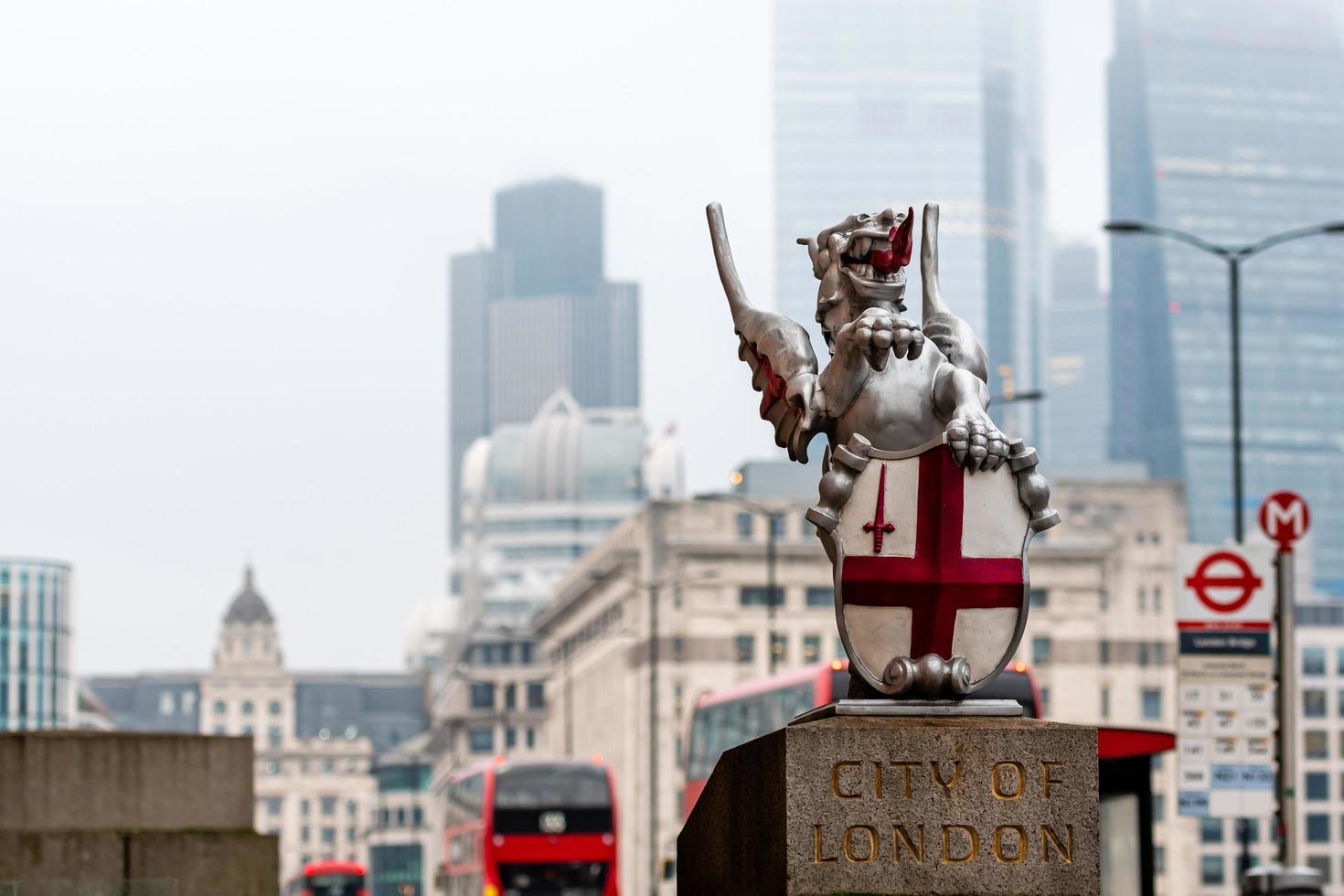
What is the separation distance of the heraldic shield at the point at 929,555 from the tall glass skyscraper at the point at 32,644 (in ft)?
606

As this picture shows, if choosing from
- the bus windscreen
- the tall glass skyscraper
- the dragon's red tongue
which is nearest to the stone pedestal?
the dragon's red tongue

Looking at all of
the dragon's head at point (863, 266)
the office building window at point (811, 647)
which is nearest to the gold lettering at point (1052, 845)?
the dragon's head at point (863, 266)

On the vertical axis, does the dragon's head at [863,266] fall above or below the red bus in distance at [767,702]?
above

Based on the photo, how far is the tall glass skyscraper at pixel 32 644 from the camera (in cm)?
19250

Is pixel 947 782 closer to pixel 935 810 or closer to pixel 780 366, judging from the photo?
pixel 935 810

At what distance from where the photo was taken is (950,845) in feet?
35.1

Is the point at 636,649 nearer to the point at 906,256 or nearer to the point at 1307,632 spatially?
the point at 1307,632

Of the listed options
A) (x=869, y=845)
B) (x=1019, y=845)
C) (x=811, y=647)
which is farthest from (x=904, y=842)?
Answer: (x=811, y=647)

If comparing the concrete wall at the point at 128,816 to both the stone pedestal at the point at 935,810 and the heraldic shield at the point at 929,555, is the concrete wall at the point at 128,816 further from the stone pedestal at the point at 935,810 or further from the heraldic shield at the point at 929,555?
the stone pedestal at the point at 935,810

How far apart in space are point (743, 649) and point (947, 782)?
116414 mm

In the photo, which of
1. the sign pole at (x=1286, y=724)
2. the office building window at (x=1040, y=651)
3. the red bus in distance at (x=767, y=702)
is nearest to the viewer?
the sign pole at (x=1286, y=724)

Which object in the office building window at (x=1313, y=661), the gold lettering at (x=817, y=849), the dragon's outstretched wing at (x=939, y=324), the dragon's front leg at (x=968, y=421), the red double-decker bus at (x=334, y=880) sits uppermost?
the dragon's outstretched wing at (x=939, y=324)

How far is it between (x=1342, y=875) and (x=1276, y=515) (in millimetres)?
138363

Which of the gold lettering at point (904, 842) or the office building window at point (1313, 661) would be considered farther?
the office building window at point (1313, 661)
